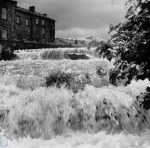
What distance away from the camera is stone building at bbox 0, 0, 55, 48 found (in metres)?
29.1

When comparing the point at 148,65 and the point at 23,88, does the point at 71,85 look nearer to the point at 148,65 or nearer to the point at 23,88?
the point at 23,88

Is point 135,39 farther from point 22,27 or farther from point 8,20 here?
point 22,27

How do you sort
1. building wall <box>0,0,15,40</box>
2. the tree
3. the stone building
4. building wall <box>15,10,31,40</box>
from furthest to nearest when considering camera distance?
building wall <box>15,10,31,40</box>, building wall <box>0,0,15,40</box>, the stone building, the tree

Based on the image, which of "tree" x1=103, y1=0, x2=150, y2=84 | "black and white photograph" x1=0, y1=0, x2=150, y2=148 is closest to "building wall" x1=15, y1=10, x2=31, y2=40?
"black and white photograph" x1=0, y1=0, x2=150, y2=148

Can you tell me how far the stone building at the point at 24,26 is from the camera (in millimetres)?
29136

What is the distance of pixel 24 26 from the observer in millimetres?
39219

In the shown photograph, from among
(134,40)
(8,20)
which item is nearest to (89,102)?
(134,40)

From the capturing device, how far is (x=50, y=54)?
746 inches

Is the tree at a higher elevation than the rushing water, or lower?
higher

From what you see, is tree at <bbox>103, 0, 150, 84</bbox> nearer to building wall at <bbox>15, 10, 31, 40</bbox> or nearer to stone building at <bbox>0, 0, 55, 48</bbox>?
stone building at <bbox>0, 0, 55, 48</bbox>

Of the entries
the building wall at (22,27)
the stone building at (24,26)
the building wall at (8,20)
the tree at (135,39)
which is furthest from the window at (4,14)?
the tree at (135,39)

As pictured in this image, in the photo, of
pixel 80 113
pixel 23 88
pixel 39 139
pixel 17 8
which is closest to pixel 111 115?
pixel 80 113

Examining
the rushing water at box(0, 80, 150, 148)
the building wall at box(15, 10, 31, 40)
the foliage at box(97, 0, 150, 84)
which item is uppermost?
the building wall at box(15, 10, 31, 40)

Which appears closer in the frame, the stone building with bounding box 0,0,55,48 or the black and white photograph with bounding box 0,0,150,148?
the black and white photograph with bounding box 0,0,150,148
